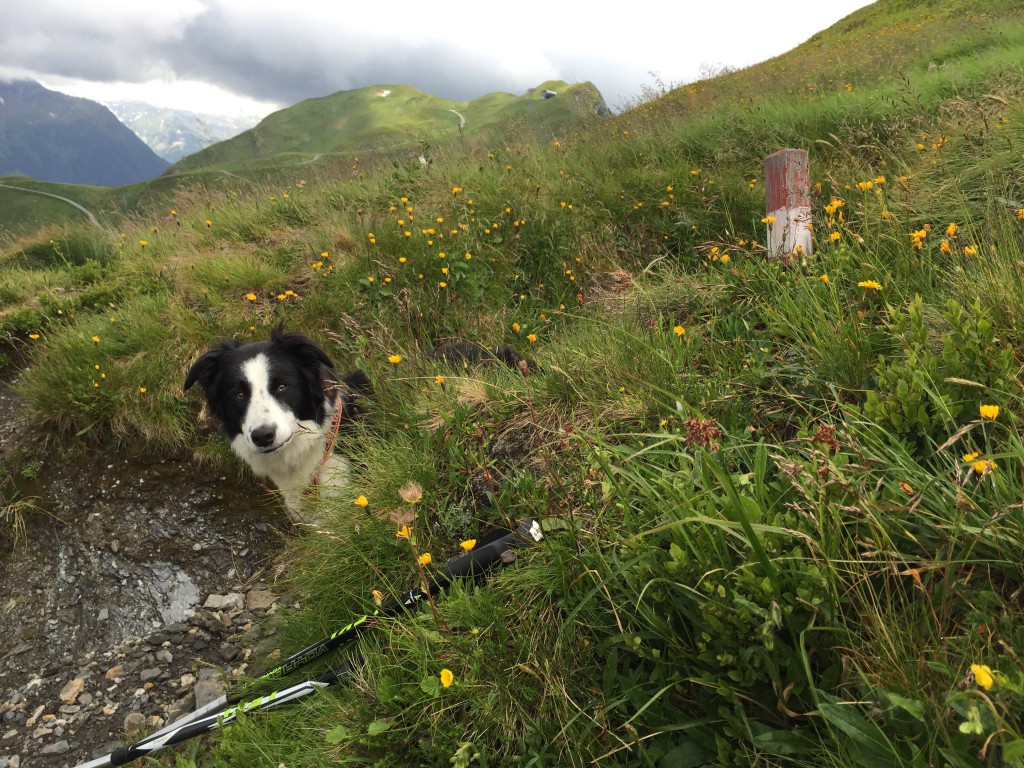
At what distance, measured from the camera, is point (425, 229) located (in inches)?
203

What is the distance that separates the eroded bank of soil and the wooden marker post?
11.1 feet

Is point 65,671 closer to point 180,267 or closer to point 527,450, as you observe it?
point 527,450

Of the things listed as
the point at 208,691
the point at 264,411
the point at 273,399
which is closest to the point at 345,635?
the point at 208,691

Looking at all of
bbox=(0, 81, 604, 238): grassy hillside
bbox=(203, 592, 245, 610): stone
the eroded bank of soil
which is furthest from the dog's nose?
bbox=(0, 81, 604, 238): grassy hillside

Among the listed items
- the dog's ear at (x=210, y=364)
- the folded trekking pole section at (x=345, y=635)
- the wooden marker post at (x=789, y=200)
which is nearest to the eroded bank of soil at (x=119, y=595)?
the folded trekking pole section at (x=345, y=635)

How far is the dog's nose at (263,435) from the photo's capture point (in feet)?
10.6

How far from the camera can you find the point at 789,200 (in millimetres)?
3107

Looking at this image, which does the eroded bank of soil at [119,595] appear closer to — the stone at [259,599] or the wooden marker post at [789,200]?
the stone at [259,599]

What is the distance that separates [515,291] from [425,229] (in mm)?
1044

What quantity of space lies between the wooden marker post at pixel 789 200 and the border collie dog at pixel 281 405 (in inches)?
106

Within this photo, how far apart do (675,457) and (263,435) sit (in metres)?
2.46

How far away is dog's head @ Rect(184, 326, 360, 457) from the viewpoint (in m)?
3.31

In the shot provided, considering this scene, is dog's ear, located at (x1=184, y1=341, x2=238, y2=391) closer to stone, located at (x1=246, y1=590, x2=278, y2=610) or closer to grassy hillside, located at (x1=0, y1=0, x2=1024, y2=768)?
grassy hillside, located at (x1=0, y1=0, x2=1024, y2=768)

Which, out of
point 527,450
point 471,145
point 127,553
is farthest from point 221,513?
point 471,145
